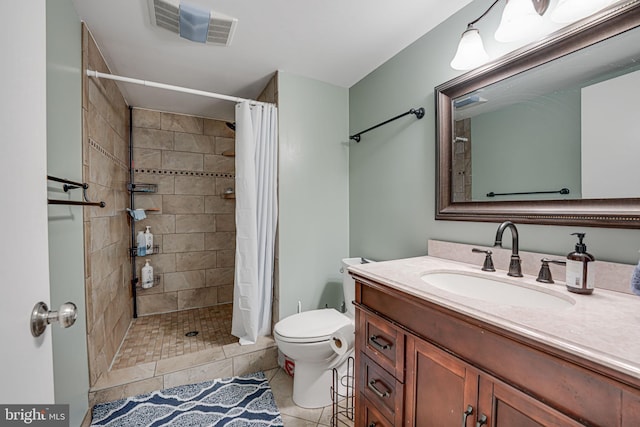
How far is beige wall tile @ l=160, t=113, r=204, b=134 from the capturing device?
2.91 m

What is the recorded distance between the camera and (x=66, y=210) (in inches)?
50.3

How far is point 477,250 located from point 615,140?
60 centimetres

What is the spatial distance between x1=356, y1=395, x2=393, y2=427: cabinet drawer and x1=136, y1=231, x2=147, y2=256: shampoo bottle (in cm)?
256

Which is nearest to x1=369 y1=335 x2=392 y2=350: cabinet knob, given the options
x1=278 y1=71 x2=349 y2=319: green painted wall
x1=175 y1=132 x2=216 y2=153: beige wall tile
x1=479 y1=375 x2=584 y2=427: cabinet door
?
x1=479 y1=375 x2=584 y2=427: cabinet door

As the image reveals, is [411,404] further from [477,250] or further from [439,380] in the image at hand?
[477,250]

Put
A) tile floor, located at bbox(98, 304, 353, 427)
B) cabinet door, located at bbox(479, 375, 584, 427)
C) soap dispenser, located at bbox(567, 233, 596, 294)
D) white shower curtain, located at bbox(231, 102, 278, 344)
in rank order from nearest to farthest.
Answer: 1. cabinet door, located at bbox(479, 375, 584, 427)
2. soap dispenser, located at bbox(567, 233, 596, 294)
3. tile floor, located at bbox(98, 304, 353, 427)
4. white shower curtain, located at bbox(231, 102, 278, 344)

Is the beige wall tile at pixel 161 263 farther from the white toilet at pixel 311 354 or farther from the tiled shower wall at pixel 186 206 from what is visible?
the white toilet at pixel 311 354

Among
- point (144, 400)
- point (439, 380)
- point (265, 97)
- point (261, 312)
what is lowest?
point (144, 400)

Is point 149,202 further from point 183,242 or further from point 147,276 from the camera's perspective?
point 147,276

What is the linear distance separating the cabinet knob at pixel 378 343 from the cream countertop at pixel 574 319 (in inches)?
9.3

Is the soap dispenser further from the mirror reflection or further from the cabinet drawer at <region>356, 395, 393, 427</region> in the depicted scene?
the cabinet drawer at <region>356, 395, 393, 427</region>

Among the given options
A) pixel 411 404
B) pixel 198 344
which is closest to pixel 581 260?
pixel 411 404

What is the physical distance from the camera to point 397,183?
1816mm

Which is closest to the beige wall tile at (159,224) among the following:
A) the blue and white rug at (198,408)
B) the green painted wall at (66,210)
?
the green painted wall at (66,210)
